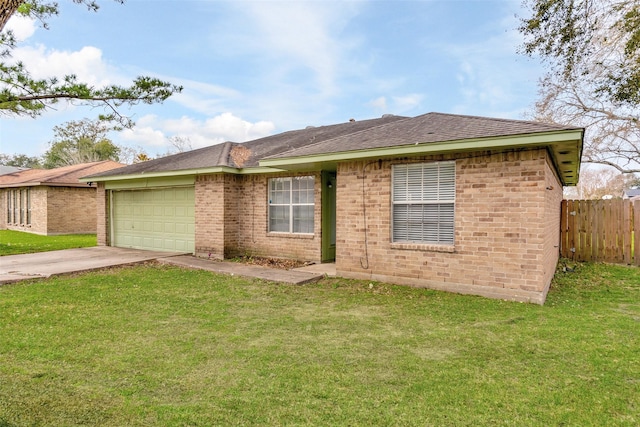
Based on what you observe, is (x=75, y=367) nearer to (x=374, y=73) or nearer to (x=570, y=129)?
(x=570, y=129)

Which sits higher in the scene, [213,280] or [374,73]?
[374,73]

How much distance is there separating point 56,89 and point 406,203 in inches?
356

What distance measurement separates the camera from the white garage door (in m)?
12.1

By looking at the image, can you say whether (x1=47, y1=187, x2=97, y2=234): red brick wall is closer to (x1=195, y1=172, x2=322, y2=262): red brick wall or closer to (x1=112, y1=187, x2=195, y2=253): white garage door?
(x1=112, y1=187, x2=195, y2=253): white garage door

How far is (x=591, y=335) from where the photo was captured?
471cm

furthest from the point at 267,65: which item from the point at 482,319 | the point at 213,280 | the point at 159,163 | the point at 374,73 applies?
the point at 482,319

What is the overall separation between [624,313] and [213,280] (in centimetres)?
734

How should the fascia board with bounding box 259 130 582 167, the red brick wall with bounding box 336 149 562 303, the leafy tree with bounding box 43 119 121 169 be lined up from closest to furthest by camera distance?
the fascia board with bounding box 259 130 582 167, the red brick wall with bounding box 336 149 562 303, the leafy tree with bounding box 43 119 121 169

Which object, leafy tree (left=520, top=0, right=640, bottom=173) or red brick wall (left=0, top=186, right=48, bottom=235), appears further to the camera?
red brick wall (left=0, top=186, right=48, bottom=235)

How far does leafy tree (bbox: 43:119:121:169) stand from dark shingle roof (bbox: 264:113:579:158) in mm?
44494

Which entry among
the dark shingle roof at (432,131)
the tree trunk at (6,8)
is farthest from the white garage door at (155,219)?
the tree trunk at (6,8)

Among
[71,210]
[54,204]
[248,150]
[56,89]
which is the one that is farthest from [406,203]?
[71,210]

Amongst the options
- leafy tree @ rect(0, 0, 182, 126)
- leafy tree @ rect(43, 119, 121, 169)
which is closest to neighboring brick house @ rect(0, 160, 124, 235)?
leafy tree @ rect(0, 0, 182, 126)

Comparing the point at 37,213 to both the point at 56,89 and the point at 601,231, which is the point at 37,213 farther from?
the point at 601,231
